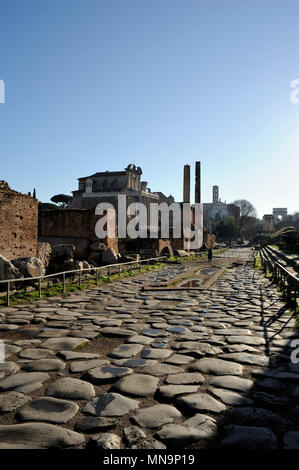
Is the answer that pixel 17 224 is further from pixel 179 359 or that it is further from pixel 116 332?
pixel 179 359

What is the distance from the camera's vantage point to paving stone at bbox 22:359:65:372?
3498 mm

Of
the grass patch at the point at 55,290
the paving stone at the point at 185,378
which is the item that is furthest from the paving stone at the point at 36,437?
the grass patch at the point at 55,290

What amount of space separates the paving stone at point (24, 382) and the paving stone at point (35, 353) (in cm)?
52

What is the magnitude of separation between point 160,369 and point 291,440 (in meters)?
1.52

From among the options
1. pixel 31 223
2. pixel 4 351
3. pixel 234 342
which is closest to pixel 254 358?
pixel 234 342

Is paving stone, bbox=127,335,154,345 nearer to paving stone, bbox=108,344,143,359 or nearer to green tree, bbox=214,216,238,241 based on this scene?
paving stone, bbox=108,344,143,359

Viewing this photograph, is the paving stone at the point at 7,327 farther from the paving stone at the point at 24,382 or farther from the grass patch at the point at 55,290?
the paving stone at the point at 24,382

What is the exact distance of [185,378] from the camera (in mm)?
Answer: 3285

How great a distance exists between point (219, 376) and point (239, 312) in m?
3.28

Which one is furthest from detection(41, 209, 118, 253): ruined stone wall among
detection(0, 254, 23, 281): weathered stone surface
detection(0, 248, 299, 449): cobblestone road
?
detection(0, 248, 299, 449): cobblestone road

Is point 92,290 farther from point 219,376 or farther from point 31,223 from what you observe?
point 219,376

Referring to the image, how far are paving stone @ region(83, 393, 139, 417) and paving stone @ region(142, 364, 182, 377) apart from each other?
0.58 m

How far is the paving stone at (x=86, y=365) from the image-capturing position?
3.52m

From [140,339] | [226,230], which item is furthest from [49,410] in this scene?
[226,230]
